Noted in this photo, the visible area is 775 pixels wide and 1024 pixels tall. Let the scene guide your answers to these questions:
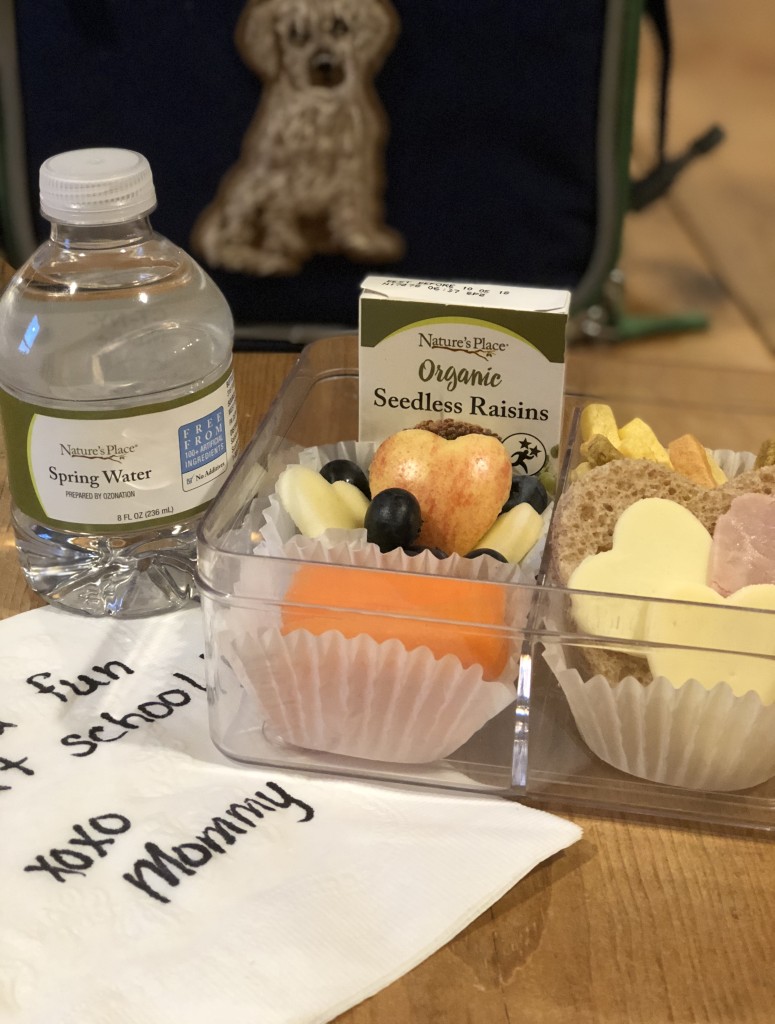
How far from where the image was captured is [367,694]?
0.54 meters

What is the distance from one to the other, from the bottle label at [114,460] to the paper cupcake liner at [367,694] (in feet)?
0.38

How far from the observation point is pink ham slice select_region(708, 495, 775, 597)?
536 mm

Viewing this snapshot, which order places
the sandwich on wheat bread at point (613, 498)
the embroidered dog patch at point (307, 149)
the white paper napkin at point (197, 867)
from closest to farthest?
1. the white paper napkin at point (197, 867)
2. the sandwich on wheat bread at point (613, 498)
3. the embroidered dog patch at point (307, 149)

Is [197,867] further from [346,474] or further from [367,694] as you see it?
[346,474]

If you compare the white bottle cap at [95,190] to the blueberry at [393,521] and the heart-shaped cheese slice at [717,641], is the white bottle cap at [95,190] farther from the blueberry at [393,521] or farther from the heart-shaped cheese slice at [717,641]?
the heart-shaped cheese slice at [717,641]

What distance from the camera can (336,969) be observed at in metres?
0.45

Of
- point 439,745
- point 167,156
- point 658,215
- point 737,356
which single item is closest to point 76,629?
point 439,745

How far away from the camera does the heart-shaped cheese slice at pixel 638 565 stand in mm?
510

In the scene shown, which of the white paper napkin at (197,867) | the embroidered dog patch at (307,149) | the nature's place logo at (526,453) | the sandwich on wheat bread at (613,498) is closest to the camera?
the white paper napkin at (197,867)

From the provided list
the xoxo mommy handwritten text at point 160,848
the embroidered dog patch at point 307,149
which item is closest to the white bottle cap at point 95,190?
the xoxo mommy handwritten text at point 160,848

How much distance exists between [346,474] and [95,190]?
209mm

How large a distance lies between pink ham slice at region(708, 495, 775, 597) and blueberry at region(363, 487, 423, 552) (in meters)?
0.16

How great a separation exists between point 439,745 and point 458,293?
26 cm

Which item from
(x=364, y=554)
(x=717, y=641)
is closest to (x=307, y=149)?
(x=364, y=554)
